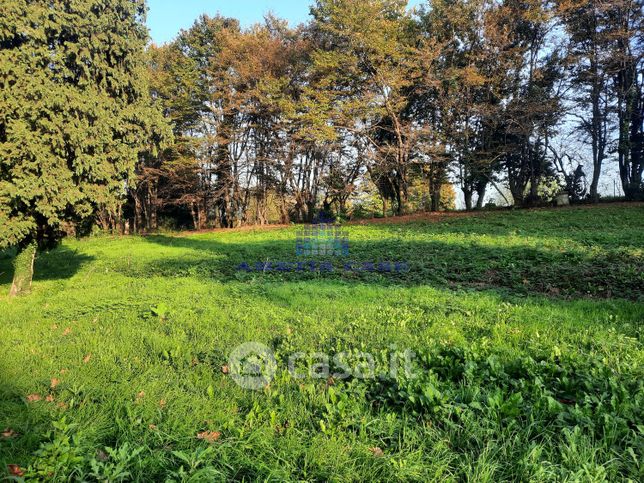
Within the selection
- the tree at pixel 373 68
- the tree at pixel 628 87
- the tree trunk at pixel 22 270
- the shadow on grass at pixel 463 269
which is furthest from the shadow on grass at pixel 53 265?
the tree at pixel 628 87

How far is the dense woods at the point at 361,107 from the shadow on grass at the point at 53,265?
2.76 meters

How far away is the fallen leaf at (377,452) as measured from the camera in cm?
191

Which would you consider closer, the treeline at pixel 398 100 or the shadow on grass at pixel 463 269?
the shadow on grass at pixel 463 269

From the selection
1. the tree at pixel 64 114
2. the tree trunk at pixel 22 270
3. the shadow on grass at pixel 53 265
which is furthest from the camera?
the shadow on grass at pixel 53 265

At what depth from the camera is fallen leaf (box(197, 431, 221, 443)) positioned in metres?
2.06

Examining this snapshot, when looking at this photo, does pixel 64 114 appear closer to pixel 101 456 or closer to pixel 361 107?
pixel 101 456

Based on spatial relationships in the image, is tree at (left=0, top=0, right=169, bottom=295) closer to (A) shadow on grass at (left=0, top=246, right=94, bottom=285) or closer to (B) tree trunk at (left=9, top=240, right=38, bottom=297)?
(B) tree trunk at (left=9, top=240, right=38, bottom=297)

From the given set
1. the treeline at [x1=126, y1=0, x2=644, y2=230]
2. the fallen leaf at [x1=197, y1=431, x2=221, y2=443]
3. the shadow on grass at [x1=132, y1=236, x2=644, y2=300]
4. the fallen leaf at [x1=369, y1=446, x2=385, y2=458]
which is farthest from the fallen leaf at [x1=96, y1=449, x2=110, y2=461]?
the treeline at [x1=126, y1=0, x2=644, y2=230]

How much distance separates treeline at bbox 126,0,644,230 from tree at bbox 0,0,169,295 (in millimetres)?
11363

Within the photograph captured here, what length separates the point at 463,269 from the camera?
750cm

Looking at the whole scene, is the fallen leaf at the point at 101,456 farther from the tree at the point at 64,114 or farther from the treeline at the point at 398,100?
the treeline at the point at 398,100

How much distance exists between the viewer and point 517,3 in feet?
60.2

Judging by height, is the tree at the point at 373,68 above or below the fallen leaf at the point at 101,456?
above

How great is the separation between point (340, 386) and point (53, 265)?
43.3 ft
